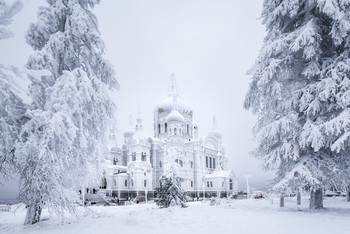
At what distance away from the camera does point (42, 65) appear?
10.4m

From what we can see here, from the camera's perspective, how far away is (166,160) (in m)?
49.1

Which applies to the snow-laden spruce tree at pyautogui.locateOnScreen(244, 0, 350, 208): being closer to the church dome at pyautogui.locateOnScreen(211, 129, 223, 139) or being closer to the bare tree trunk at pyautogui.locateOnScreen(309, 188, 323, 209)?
the bare tree trunk at pyautogui.locateOnScreen(309, 188, 323, 209)

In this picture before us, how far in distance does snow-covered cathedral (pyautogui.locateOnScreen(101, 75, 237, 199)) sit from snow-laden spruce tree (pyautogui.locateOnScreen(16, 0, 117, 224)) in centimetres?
3360

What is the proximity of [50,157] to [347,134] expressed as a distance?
9.99 metres

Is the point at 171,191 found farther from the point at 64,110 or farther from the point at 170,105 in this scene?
the point at 170,105

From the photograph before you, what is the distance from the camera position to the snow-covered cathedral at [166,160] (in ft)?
152

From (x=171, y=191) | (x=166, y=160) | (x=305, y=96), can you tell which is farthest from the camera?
(x=166, y=160)

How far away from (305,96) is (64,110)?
931 cm

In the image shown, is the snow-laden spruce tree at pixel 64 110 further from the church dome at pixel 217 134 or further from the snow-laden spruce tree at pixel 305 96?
the church dome at pixel 217 134

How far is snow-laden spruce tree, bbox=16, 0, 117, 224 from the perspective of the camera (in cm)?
869

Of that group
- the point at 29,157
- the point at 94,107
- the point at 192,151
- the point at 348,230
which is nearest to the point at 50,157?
the point at 29,157

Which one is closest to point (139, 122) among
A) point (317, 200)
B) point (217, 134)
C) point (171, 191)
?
point (217, 134)

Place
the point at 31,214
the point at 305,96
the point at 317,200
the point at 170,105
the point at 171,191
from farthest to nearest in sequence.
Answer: the point at 170,105 < the point at 171,191 < the point at 317,200 < the point at 305,96 < the point at 31,214

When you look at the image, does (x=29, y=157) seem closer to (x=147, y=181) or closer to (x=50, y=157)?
(x=50, y=157)
